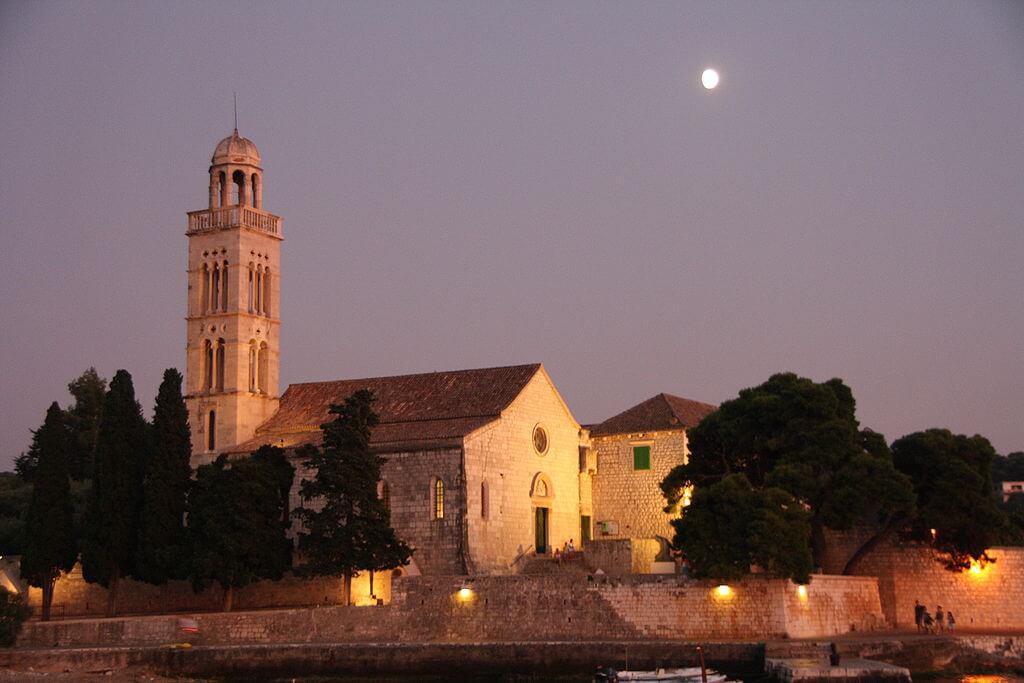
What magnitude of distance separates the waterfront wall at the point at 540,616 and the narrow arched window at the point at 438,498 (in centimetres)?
444

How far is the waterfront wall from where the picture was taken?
36.6 m

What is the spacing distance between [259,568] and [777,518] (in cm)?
1684

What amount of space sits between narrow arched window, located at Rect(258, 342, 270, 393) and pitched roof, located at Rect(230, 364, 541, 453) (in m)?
1.03

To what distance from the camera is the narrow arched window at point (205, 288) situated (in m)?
51.8

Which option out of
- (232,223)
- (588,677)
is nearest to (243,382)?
(232,223)

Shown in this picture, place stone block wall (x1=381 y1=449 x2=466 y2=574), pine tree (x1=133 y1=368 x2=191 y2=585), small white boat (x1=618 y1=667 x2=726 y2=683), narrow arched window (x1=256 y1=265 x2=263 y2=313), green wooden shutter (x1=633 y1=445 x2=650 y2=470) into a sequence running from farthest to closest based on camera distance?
narrow arched window (x1=256 y1=265 x2=263 y2=313)
green wooden shutter (x1=633 y1=445 x2=650 y2=470)
stone block wall (x1=381 y1=449 x2=466 y2=574)
pine tree (x1=133 y1=368 x2=191 y2=585)
small white boat (x1=618 y1=667 x2=726 y2=683)

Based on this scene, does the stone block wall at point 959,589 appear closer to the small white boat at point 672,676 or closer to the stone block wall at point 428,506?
the small white boat at point 672,676

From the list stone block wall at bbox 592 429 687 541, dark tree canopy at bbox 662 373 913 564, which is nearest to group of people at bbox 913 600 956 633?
dark tree canopy at bbox 662 373 913 564

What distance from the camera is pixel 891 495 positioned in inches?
1523

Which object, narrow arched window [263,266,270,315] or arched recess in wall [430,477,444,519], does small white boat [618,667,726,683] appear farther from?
→ narrow arched window [263,266,270,315]

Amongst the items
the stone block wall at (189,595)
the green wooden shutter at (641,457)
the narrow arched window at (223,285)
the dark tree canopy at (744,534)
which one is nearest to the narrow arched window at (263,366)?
the narrow arched window at (223,285)

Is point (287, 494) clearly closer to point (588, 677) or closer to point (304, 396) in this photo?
point (304, 396)

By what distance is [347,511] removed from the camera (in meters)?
41.7

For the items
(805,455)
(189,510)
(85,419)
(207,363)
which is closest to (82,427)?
(85,419)
